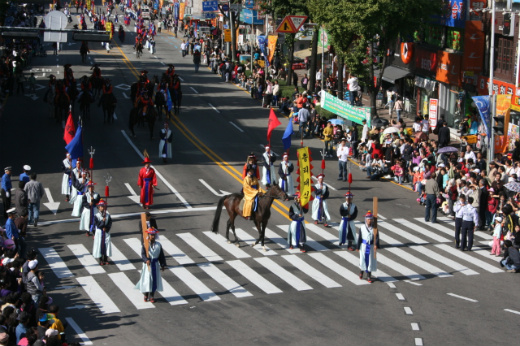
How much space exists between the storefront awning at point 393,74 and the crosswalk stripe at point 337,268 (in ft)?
96.0

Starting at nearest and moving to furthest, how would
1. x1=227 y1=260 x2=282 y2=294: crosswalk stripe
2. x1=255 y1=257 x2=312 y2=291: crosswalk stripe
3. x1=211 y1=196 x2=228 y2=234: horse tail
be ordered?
x1=227 y1=260 x2=282 y2=294: crosswalk stripe
x1=255 y1=257 x2=312 y2=291: crosswalk stripe
x1=211 y1=196 x2=228 y2=234: horse tail

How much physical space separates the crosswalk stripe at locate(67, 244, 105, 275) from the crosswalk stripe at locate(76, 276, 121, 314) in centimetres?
66

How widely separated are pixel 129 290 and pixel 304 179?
6.85 m

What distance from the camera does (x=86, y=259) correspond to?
87.5ft

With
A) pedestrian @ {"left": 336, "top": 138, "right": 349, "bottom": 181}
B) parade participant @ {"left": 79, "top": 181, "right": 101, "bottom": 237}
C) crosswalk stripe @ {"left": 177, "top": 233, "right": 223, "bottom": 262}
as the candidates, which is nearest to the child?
crosswalk stripe @ {"left": 177, "top": 233, "right": 223, "bottom": 262}

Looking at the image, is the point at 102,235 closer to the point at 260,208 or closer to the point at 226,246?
the point at 226,246

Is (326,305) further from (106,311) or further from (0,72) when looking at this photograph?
(0,72)

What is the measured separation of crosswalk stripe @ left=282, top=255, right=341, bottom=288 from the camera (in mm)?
24672

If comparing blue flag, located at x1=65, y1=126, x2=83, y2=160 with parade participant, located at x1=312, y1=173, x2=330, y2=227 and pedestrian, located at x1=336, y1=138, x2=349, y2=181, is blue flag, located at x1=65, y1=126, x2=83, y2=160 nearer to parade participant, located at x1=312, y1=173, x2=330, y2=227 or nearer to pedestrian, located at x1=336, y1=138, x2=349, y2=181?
parade participant, located at x1=312, y1=173, x2=330, y2=227

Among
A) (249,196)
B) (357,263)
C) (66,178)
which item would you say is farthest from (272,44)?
(357,263)

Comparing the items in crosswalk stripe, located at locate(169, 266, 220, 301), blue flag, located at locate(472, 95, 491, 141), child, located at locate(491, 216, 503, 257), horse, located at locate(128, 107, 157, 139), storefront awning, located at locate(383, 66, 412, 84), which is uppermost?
storefront awning, located at locate(383, 66, 412, 84)

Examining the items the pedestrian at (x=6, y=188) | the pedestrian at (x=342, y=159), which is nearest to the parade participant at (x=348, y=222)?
the pedestrian at (x=342, y=159)

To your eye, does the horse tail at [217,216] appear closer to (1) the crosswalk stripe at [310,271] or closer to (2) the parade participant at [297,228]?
(2) the parade participant at [297,228]

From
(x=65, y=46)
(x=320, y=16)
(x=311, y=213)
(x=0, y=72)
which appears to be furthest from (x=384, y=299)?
(x=65, y=46)
